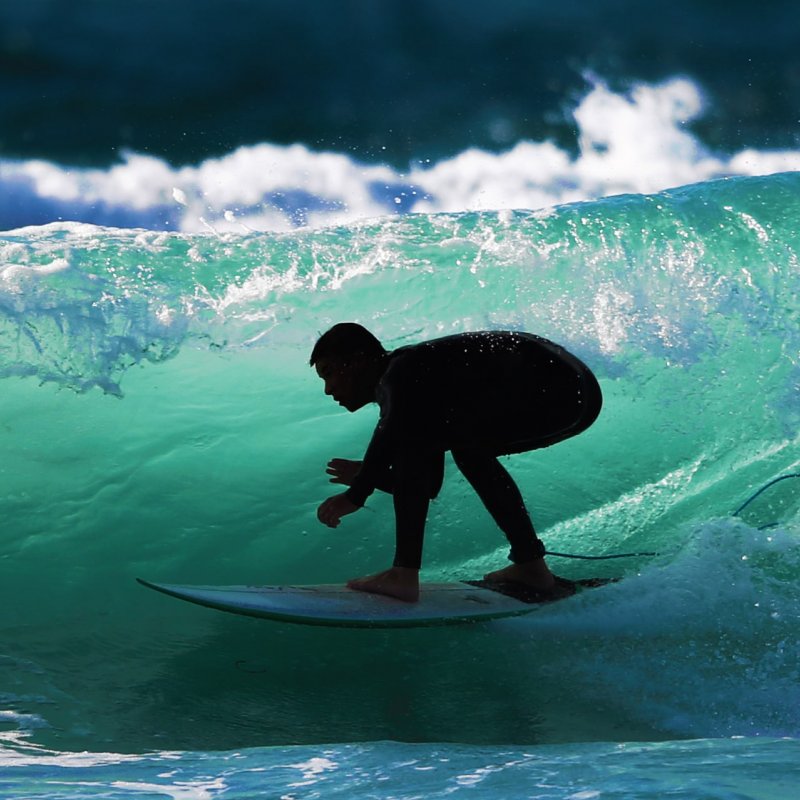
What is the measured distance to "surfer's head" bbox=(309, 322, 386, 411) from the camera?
296 centimetres

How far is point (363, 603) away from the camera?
2.99 meters

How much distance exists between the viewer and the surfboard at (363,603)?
2938 mm

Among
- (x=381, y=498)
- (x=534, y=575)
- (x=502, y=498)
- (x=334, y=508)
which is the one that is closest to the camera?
(x=334, y=508)

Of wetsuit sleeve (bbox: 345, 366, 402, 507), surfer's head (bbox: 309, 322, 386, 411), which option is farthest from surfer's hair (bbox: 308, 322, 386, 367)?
wetsuit sleeve (bbox: 345, 366, 402, 507)

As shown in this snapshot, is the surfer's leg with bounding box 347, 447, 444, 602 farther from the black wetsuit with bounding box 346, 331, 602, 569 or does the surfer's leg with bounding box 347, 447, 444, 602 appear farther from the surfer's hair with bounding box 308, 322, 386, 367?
the surfer's hair with bounding box 308, 322, 386, 367

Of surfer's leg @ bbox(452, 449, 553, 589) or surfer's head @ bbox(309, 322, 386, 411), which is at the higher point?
surfer's head @ bbox(309, 322, 386, 411)

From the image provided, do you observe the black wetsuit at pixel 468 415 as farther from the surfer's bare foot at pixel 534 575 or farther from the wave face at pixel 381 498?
the wave face at pixel 381 498

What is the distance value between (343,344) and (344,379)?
96 millimetres

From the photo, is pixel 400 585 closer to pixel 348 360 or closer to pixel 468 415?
pixel 468 415

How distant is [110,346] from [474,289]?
198 centimetres

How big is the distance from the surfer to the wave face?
434mm

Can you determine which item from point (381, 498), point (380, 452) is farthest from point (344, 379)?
point (381, 498)

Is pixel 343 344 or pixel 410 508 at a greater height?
pixel 343 344

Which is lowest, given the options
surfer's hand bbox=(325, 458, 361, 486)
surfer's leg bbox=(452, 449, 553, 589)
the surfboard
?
the surfboard
